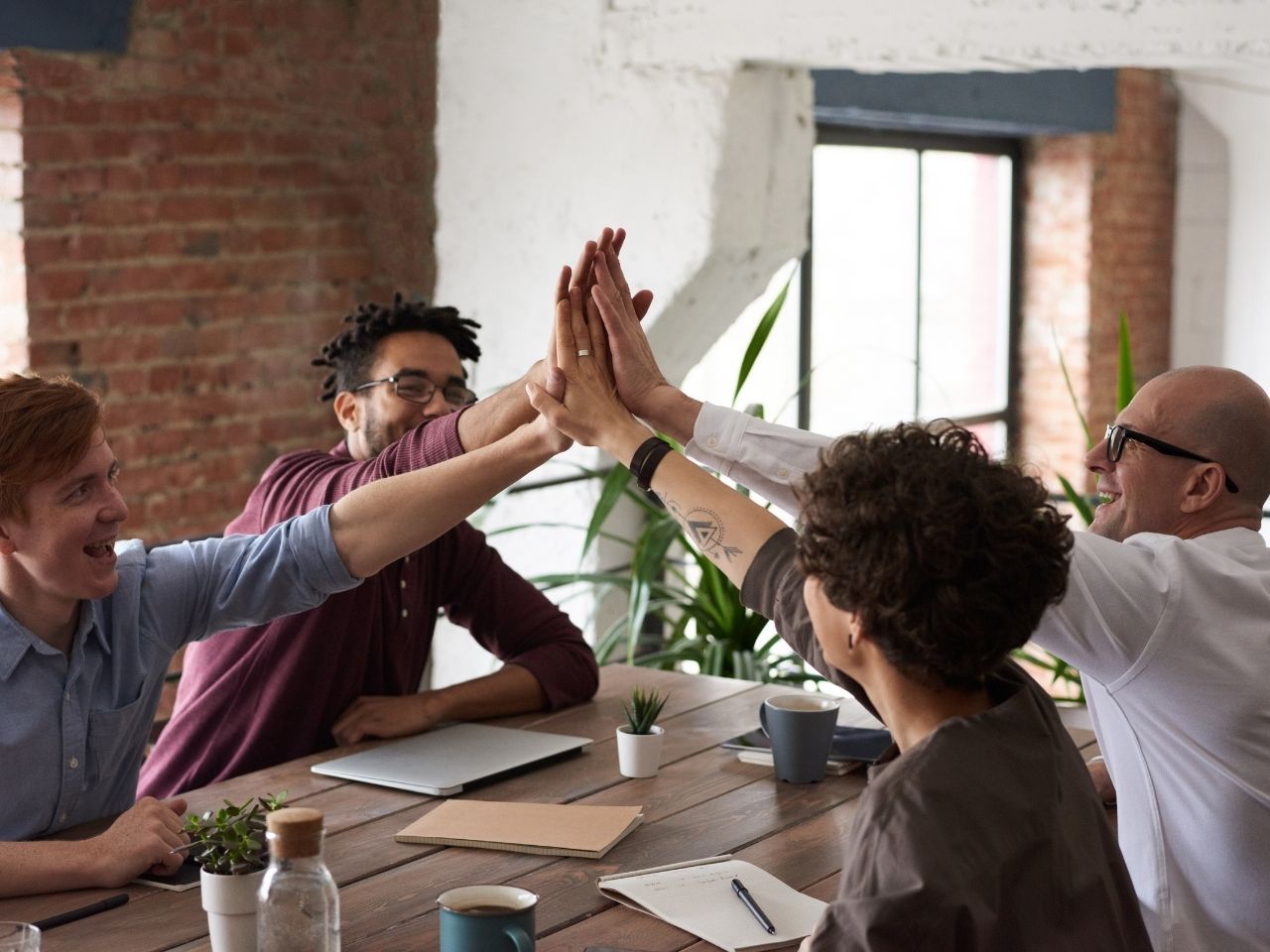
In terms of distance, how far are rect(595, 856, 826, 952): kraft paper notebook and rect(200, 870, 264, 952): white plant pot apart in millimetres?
390

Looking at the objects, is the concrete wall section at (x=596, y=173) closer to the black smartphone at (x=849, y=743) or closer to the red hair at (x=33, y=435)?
the black smartphone at (x=849, y=743)

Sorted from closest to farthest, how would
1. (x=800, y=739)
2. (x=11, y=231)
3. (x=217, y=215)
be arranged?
1. (x=800, y=739)
2. (x=11, y=231)
3. (x=217, y=215)

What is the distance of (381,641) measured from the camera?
246 cm

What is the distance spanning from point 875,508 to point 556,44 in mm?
2743

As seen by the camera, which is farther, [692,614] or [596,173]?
[596,173]

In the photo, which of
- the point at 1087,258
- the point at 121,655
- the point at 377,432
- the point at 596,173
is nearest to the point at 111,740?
the point at 121,655

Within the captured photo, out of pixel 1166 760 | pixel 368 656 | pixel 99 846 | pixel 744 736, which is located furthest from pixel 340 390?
pixel 1166 760

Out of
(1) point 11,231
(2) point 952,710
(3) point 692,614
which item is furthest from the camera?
(3) point 692,614

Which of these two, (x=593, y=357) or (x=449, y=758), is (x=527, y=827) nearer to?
(x=449, y=758)

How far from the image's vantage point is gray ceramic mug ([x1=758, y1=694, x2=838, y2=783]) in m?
2.07

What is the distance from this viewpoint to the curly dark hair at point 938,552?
1247 mm

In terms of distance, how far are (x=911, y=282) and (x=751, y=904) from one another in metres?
5.05

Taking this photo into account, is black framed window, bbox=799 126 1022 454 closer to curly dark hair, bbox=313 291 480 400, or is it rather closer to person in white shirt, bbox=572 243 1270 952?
curly dark hair, bbox=313 291 480 400

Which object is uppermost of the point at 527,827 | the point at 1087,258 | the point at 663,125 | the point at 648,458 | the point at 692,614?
the point at 663,125
